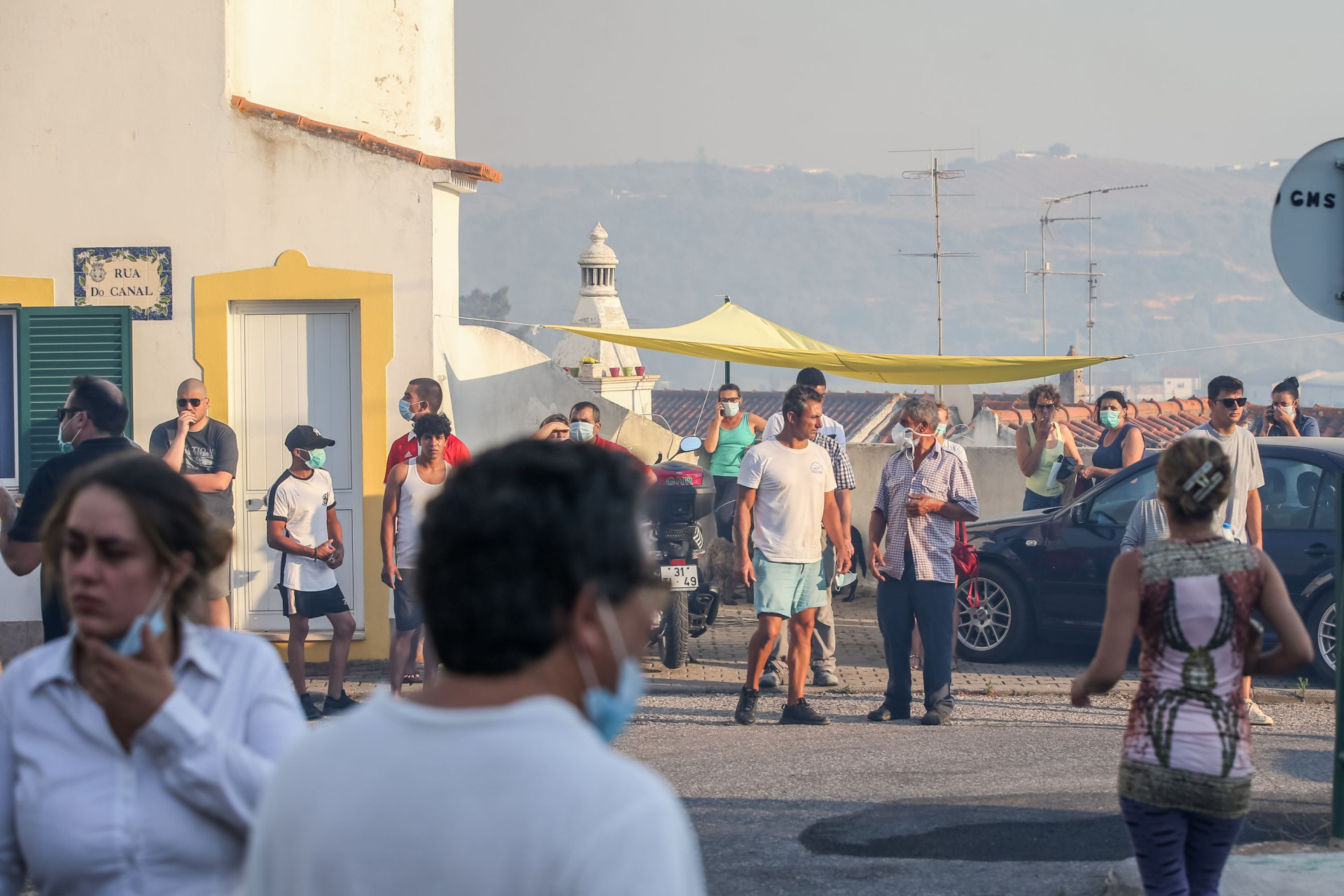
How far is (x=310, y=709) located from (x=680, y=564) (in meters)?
2.77

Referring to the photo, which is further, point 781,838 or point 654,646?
point 654,646

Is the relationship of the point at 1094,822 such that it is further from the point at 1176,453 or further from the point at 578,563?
the point at 578,563

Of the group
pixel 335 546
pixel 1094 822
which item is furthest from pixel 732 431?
pixel 1094 822

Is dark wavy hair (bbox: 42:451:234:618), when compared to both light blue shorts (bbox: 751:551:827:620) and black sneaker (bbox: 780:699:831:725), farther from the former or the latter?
black sneaker (bbox: 780:699:831:725)

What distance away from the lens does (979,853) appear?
5746 millimetres

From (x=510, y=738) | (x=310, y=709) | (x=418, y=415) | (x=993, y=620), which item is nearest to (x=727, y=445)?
(x=993, y=620)

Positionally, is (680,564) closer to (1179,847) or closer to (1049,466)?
(1049,466)

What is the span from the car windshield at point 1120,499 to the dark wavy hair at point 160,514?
8.42 m

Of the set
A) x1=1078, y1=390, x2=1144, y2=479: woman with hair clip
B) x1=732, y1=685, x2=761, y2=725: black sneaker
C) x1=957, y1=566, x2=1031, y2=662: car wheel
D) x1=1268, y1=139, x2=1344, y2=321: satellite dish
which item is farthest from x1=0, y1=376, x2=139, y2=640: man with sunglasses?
x1=1078, y1=390, x2=1144, y2=479: woman with hair clip

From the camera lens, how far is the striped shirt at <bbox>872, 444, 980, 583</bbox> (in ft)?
27.2

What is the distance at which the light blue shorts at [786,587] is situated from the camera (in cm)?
816

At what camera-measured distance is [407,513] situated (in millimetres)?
8383

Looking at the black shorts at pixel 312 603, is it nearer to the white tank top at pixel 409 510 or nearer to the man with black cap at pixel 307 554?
the man with black cap at pixel 307 554

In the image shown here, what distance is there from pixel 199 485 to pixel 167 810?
654 cm
